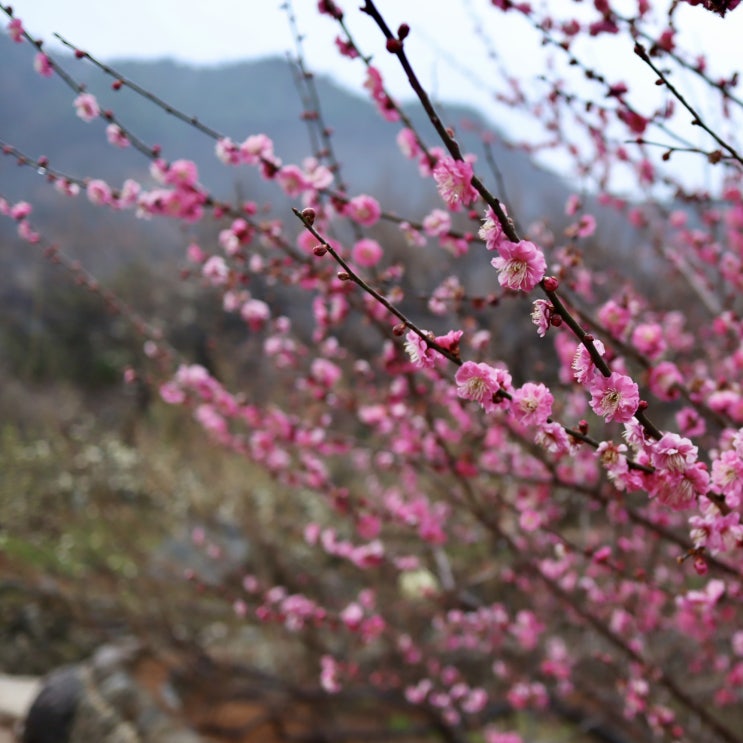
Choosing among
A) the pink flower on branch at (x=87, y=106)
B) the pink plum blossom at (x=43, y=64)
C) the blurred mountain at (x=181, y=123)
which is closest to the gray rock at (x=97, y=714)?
the pink flower on branch at (x=87, y=106)

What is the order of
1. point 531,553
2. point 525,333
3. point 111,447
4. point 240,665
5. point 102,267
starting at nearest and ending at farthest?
point 531,553, point 240,665, point 111,447, point 525,333, point 102,267

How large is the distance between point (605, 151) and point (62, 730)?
13.8ft

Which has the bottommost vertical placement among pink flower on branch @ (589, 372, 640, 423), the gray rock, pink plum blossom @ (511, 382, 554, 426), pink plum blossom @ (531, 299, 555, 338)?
the gray rock

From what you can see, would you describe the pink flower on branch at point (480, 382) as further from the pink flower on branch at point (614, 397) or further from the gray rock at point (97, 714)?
the gray rock at point (97, 714)

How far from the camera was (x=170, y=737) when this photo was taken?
3.10 m

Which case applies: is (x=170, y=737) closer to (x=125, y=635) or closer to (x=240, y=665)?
(x=240, y=665)

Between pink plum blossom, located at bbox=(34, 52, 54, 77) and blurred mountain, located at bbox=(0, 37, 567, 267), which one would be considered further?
blurred mountain, located at bbox=(0, 37, 567, 267)

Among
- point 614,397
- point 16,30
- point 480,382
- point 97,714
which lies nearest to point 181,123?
point 97,714

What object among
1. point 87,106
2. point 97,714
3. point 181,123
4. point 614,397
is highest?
point 181,123

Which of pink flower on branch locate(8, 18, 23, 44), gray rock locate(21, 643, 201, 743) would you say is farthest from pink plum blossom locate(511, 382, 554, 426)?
gray rock locate(21, 643, 201, 743)

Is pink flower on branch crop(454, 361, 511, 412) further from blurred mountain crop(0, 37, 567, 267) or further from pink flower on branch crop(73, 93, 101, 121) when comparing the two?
blurred mountain crop(0, 37, 567, 267)

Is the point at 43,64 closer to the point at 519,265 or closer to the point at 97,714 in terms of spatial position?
the point at 519,265

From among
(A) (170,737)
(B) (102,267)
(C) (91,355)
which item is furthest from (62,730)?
(B) (102,267)

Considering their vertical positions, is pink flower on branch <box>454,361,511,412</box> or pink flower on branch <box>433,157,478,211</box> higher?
pink flower on branch <box>433,157,478,211</box>
